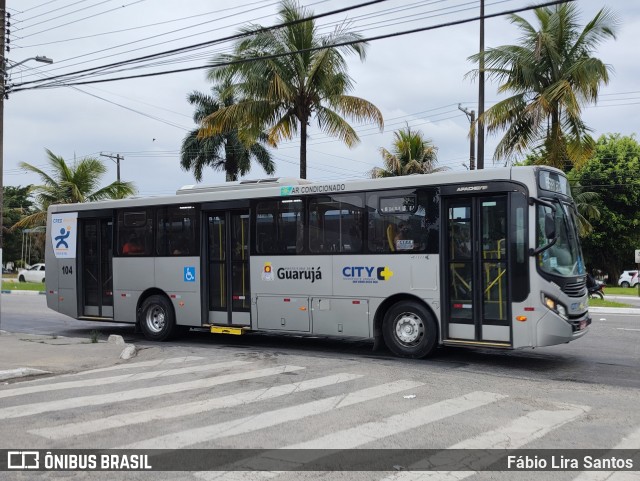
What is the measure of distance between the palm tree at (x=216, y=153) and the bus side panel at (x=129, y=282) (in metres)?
21.5

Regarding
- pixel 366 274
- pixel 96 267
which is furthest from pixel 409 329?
pixel 96 267

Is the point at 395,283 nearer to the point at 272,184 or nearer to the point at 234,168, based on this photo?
the point at 272,184

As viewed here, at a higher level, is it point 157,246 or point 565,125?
point 565,125

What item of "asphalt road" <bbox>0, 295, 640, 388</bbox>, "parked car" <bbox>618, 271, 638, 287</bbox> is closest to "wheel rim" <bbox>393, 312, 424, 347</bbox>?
"asphalt road" <bbox>0, 295, 640, 388</bbox>

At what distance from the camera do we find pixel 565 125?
2039cm

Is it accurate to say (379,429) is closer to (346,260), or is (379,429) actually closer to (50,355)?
(346,260)

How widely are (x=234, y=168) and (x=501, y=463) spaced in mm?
32082

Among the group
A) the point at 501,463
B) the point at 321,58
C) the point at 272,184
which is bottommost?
the point at 501,463

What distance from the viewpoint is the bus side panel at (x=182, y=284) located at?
1416 cm

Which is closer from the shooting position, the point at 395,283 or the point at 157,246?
the point at 395,283

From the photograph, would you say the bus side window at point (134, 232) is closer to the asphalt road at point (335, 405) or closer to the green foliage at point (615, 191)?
the asphalt road at point (335, 405)

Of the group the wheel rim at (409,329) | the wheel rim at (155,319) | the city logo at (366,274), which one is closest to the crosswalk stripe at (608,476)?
the wheel rim at (409,329)

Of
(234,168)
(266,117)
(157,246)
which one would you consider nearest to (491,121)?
(266,117)

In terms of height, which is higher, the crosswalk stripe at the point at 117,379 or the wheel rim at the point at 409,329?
the wheel rim at the point at 409,329
